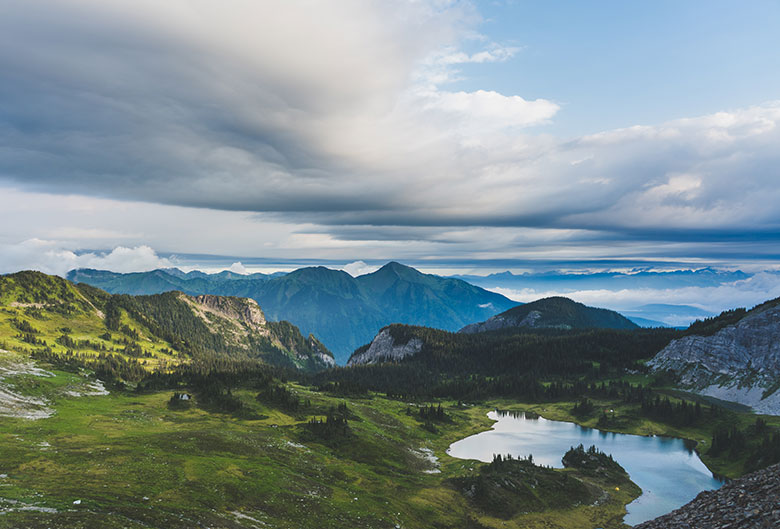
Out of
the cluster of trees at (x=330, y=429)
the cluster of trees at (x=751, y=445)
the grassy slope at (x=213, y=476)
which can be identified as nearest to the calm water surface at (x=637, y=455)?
the grassy slope at (x=213, y=476)

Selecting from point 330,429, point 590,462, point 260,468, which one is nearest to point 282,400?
point 330,429

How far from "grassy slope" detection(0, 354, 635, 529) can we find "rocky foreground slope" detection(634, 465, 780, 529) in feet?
146

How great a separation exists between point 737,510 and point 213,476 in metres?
72.8

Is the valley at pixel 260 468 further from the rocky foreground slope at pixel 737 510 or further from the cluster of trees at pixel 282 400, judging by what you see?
the rocky foreground slope at pixel 737 510

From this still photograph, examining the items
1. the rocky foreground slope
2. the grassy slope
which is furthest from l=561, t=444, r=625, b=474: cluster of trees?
the rocky foreground slope

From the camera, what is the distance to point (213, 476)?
68625 millimetres

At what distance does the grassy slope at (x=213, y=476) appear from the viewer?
46719 millimetres

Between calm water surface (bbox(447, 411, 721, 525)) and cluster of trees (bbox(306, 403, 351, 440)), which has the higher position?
cluster of trees (bbox(306, 403, 351, 440))

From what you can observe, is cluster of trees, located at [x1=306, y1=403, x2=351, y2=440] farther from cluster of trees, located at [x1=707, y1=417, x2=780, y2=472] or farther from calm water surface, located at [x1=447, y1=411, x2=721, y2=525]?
cluster of trees, located at [x1=707, y1=417, x2=780, y2=472]

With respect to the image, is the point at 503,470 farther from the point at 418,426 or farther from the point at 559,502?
the point at 418,426

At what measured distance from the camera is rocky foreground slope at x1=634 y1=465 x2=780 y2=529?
30781mm

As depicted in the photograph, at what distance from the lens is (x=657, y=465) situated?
143625 mm

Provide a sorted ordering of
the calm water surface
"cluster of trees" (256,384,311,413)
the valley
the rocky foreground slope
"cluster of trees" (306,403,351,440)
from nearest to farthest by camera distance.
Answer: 1. the rocky foreground slope
2. the valley
3. the calm water surface
4. "cluster of trees" (306,403,351,440)
5. "cluster of trees" (256,384,311,413)

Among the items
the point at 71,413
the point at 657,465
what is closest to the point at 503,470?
the point at 657,465
